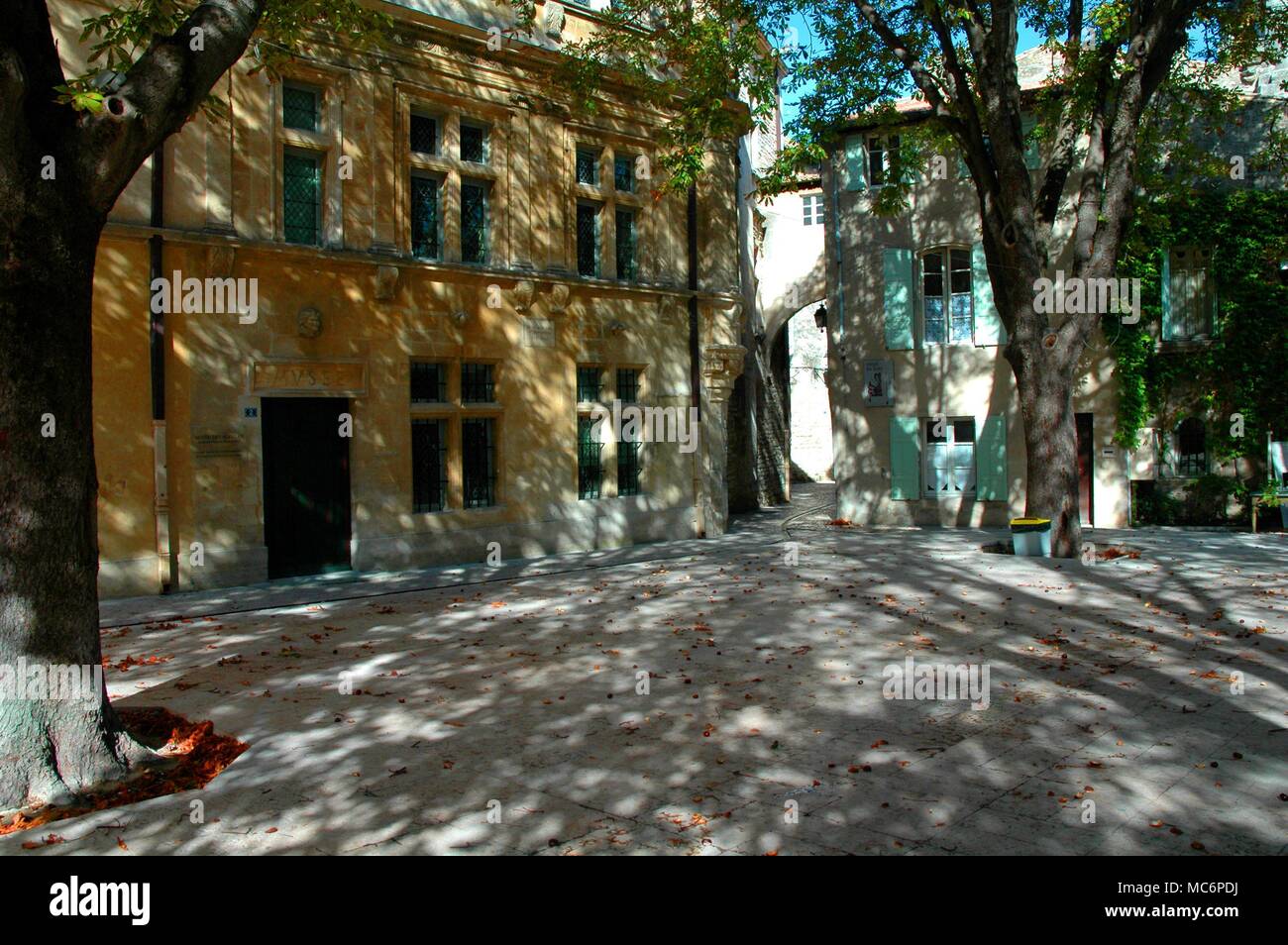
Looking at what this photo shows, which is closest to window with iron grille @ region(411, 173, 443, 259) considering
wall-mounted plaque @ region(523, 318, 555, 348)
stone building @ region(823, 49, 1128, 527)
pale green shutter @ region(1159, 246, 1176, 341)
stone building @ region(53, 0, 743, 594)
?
Result: stone building @ region(53, 0, 743, 594)

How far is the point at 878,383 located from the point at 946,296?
2419 mm

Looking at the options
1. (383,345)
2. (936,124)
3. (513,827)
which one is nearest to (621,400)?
(383,345)

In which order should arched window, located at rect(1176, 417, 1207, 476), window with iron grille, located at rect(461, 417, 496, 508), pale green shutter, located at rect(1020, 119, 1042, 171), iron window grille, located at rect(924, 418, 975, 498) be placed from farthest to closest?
iron window grille, located at rect(924, 418, 975, 498)
pale green shutter, located at rect(1020, 119, 1042, 171)
arched window, located at rect(1176, 417, 1207, 476)
window with iron grille, located at rect(461, 417, 496, 508)

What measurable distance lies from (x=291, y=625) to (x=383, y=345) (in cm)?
540

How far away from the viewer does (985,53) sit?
1502 centimetres

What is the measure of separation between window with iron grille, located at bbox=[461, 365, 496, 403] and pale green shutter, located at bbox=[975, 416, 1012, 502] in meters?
11.1

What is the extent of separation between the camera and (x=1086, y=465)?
70.0ft

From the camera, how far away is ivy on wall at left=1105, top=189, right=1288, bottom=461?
19797mm

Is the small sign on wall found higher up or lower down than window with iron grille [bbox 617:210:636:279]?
lower down

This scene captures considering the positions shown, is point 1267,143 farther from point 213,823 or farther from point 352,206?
point 213,823

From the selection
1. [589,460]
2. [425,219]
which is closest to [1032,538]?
[589,460]

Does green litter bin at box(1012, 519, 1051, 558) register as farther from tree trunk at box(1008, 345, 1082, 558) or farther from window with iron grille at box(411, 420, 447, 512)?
window with iron grille at box(411, 420, 447, 512)

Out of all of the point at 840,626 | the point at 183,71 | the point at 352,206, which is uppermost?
the point at 352,206

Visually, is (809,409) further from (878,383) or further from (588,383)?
(588,383)
